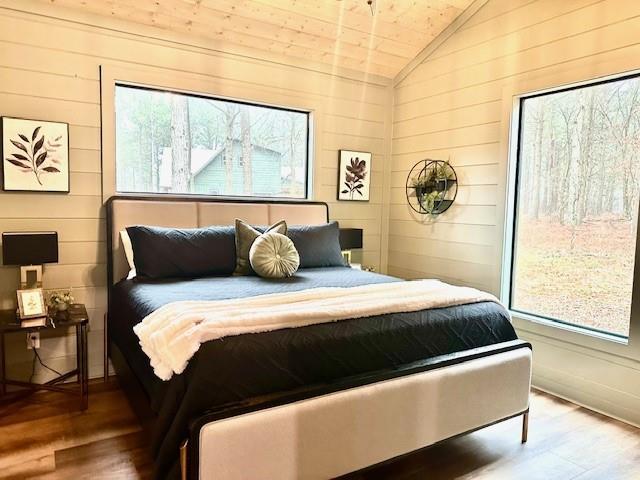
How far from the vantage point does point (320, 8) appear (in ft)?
11.8

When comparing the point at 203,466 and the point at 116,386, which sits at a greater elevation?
the point at 203,466

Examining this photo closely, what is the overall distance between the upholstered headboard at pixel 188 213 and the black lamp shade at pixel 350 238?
21cm

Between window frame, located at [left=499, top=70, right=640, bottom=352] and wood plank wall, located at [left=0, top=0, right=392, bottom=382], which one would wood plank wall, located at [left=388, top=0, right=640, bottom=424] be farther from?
wood plank wall, located at [left=0, top=0, right=392, bottom=382]

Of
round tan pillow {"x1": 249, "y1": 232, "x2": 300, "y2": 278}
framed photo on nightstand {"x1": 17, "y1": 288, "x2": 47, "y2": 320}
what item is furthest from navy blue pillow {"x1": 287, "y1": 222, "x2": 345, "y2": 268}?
framed photo on nightstand {"x1": 17, "y1": 288, "x2": 47, "y2": 320}

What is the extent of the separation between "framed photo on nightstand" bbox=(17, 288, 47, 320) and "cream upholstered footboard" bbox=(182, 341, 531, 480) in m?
1.74

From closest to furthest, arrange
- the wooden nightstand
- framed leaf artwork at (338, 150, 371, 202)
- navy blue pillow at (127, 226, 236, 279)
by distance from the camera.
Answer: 1. the wooden nightstand
2. navy blue pillow at (127, 226, 236, 279)
3. framed leaf artwork at (338, 150, 371, 202)

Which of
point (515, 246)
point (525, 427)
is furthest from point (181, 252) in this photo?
point (515, 246)

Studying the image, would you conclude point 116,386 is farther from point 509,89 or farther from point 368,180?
point 509,89

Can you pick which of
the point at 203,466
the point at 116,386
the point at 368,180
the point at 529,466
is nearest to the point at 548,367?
the point at 529,466

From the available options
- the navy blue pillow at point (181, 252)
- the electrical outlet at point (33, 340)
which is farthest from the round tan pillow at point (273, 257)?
the electrical outlet at point (33, 340)

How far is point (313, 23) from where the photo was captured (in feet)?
12.3

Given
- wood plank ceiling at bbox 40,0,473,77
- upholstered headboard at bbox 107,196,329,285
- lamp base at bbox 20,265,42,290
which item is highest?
wood plank ceiling at bbox 40,0,473,77

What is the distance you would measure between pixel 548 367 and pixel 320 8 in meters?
3.19

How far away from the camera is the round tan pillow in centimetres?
309
